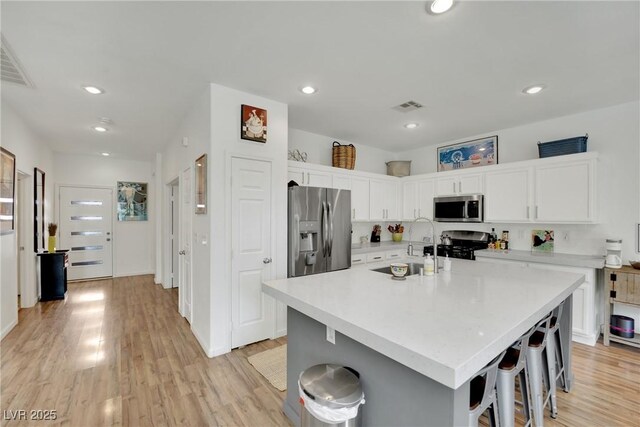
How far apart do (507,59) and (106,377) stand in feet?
14.4

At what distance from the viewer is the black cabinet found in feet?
15.3

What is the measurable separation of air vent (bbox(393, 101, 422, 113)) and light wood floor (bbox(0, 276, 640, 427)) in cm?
303

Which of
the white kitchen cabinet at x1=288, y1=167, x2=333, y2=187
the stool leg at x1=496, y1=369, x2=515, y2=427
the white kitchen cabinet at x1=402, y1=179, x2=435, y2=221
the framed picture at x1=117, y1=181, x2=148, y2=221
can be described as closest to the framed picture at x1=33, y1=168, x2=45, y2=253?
the framed picture at x1=117, y1=181, x2=148, y2=221

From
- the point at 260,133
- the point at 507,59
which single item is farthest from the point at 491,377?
the point at 260,133

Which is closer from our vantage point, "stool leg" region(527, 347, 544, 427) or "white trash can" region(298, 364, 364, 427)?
"white trash can" region(298, 364, 364, 427)

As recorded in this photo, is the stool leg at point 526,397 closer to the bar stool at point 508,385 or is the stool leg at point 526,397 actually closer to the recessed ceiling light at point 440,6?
the bar stool at point 508,385

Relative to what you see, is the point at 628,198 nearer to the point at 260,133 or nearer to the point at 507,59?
the point at 507,59

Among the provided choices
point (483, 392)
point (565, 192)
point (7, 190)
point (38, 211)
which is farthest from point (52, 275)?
point (565, 192)

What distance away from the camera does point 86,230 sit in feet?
20.0

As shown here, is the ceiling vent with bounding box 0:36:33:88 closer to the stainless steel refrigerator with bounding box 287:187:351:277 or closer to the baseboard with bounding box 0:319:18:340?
the stainless steel refrigerator with bounding box 287:187:351:277

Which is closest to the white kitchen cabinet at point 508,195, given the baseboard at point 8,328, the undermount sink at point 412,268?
the undermount sink at point 412,268

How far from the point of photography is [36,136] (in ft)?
14.5

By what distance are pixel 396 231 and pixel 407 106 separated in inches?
105

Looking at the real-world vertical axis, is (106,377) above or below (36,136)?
below
